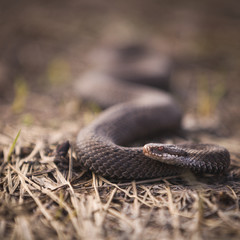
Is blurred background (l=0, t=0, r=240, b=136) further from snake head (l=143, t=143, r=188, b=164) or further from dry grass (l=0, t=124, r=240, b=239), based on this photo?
snake head (l=143, t=143, r=188, b=164)

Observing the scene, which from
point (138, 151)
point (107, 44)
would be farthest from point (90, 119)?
point (107, 44)

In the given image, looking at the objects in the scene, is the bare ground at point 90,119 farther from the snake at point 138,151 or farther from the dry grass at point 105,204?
the snake at point 138,151

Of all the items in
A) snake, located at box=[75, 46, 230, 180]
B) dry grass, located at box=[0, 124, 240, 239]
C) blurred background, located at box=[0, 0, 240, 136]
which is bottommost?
dry grass, located at box=[0, 124, 240, 239]

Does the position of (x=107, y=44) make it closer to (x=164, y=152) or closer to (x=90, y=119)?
(x=90, y=119)

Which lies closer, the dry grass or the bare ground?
the dry grass

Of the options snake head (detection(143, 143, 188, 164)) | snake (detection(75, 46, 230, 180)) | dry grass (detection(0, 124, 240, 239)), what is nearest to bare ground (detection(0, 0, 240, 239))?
dry grass (detection(0, 124, 240, 239))

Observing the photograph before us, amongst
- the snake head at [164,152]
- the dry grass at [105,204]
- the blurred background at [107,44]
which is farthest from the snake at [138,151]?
the blurred background at [107,44]
